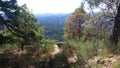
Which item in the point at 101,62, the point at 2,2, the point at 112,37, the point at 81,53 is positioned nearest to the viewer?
the point at 101,62

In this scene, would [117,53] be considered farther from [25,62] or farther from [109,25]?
[109,25]

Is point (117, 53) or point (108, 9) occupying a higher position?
point (108, 9)

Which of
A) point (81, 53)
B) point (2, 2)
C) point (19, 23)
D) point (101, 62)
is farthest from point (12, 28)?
point (101, 62)

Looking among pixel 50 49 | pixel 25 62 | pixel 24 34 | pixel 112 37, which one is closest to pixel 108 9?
pixel 112 37

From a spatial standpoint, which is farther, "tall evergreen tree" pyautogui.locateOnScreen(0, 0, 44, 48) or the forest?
"tall evergreen tree" pyautogui.locateOnScreen(0, 0, 44, 48)

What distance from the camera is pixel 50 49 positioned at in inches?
428

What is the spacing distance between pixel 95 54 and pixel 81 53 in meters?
0.64

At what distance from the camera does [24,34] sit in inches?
563

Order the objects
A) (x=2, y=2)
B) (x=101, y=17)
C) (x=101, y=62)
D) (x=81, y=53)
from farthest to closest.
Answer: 1. (x=2, y=2)
2. (x=101, y=17)
3. (x=81, y=53)
4. (x=101, y=62)

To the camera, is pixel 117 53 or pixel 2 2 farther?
pixel 2 2

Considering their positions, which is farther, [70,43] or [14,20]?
[14,20]

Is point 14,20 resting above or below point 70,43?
above

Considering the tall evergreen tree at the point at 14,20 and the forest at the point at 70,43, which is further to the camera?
the tall evergreen tree at the point at 14,20

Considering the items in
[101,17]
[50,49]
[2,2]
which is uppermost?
[2,2]
